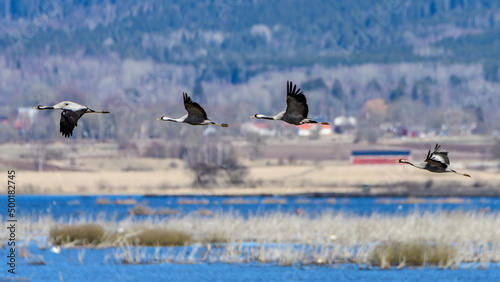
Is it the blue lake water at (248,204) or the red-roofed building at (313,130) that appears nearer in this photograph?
the blue lake water at (248,204)

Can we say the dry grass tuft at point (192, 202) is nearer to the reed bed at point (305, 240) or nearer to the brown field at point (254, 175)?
the brown field at point (254, 175)

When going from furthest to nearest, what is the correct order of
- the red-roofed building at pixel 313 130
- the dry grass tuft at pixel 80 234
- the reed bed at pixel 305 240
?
the red-roofed building at pixel 313 130, the dry grass tuft at pixel 80 234, the reed bed at pixel 305 240

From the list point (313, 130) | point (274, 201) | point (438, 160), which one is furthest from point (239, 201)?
point (438, 160)

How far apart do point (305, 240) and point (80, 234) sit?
9350mm

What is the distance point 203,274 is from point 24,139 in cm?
6977

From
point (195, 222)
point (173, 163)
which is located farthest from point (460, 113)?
point (195, 222)

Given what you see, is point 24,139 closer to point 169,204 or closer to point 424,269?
point 169,204

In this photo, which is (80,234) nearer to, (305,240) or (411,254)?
(305,240)

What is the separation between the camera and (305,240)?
49844mm

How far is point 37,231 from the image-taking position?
55.0m

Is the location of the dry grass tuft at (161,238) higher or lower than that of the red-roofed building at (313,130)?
lower

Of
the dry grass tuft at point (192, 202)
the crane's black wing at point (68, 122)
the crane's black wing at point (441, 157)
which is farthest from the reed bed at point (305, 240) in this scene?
the dry grass tuft at point (192, 202)

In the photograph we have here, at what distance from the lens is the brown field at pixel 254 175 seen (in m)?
105

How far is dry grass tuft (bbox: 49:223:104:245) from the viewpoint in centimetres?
5034
